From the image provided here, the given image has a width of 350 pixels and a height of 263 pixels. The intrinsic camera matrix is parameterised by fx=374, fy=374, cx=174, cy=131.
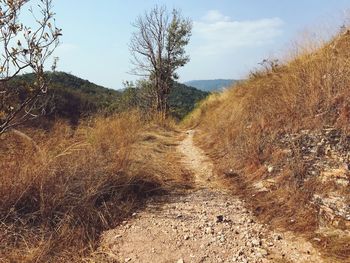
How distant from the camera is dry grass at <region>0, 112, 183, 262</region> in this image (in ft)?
10.6

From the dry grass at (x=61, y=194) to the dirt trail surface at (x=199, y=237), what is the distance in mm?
258

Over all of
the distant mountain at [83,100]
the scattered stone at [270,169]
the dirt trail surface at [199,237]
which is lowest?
the dirt trail surface at [199,237]

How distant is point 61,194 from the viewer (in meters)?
3.74

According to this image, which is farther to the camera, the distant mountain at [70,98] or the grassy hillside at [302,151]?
the distant mountain at [70,98]

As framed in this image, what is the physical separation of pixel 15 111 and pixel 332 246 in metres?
3.06

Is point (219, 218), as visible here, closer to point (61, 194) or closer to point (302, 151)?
point (302, 151)

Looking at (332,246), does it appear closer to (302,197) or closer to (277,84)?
(302,197)

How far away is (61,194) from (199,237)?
1.43 meters

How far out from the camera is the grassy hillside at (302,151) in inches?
139

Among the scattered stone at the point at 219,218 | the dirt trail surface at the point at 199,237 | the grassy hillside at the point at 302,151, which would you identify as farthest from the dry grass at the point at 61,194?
the grassy hillside at the point at 302,151

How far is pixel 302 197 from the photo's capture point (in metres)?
3.88

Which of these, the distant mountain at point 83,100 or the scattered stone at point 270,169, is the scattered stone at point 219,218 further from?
the distant mountain at point 83,100

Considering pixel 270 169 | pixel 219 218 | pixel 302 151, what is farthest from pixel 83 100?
pixel 219 218

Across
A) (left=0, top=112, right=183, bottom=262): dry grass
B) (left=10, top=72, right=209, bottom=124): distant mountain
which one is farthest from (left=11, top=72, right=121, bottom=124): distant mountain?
(left=0, top=112, right=183, bottom=262): dry grass
